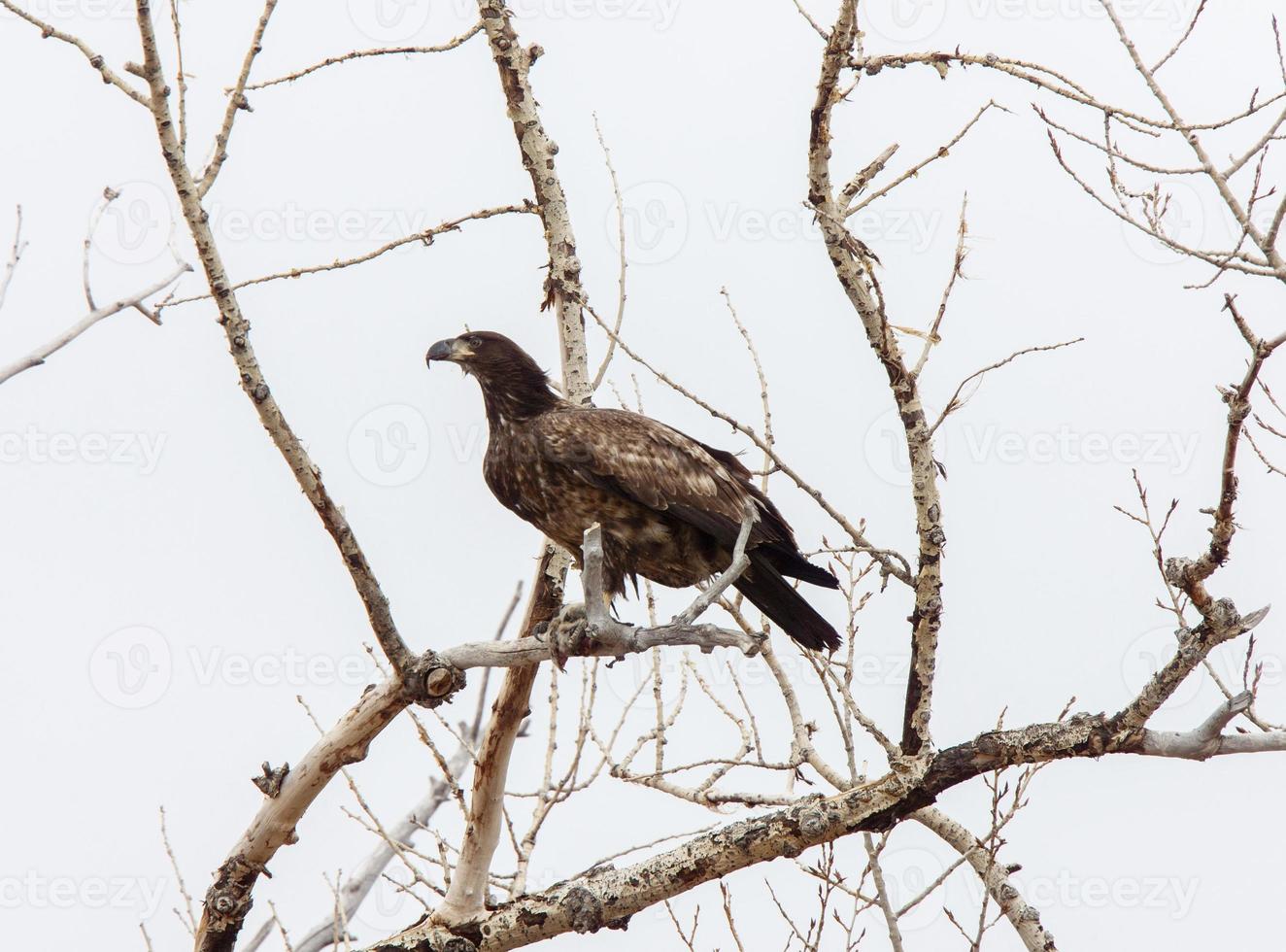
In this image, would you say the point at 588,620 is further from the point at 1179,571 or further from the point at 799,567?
the point at 1179,571

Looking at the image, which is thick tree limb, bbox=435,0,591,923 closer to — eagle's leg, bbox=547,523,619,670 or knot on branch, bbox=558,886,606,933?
eagle's leg, bbox=547,523,619,670

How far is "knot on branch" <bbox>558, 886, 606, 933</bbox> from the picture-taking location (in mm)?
4328

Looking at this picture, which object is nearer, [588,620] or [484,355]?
[588,620]

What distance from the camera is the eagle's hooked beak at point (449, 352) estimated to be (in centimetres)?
634

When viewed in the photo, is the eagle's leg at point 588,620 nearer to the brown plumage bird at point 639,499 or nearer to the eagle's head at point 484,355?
the brown plumage bird at point 639,499

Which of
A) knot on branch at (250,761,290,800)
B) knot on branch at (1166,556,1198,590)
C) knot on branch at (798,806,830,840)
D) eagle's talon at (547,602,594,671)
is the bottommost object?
knot on branch at (798,806,830,840)

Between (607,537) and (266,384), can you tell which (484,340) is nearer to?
(607,537)

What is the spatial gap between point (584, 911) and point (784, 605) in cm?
174

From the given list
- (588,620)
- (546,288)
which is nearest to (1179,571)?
(588,620)

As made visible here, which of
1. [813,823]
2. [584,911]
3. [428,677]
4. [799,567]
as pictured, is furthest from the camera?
[799,567]

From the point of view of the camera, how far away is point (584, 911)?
4.33 m

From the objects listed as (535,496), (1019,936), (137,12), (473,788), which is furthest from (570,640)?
(137,12)

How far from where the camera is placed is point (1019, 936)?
5.04m

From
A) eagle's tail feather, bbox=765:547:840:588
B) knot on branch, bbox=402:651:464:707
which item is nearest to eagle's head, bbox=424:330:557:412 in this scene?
eagle's tail feather, bbox=765:547:840:588
